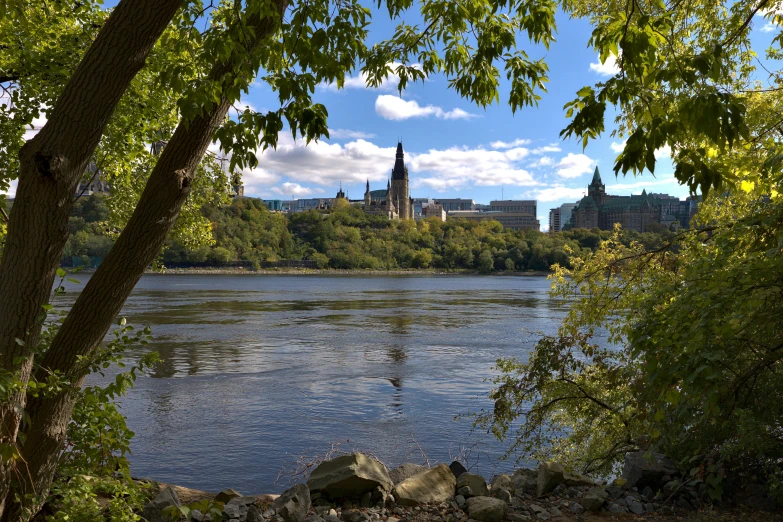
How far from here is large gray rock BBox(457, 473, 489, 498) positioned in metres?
7.33

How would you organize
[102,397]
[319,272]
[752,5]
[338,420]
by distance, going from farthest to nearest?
[319,272]
[338,420]
[752,5]
[102,397]

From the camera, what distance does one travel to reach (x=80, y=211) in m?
102

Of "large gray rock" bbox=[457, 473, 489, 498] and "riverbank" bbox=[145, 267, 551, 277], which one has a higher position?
"large gray rock" bbox=[457, 473, 489, 498]

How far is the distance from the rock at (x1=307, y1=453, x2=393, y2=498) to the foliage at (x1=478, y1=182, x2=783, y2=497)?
3.08 m

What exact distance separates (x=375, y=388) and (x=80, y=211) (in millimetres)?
97811

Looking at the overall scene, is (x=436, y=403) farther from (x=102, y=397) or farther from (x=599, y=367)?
(x=102, y=397)

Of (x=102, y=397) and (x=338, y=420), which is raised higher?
(x=102, y=397)

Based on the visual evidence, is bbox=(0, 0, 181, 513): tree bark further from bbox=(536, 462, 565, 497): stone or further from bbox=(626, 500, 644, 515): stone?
bbox=(626, 500, 644, 515): stone

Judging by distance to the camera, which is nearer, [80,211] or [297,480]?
[297,480]

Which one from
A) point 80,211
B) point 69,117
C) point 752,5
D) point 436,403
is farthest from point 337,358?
point 80,211

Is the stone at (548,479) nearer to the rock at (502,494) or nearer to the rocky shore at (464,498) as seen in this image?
the rocky shore at (464,498)

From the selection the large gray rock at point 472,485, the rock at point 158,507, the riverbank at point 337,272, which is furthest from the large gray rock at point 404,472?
the riverbank at point 337,272

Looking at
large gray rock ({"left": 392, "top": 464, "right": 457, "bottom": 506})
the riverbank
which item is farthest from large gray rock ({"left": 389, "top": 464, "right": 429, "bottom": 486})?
the riverbank

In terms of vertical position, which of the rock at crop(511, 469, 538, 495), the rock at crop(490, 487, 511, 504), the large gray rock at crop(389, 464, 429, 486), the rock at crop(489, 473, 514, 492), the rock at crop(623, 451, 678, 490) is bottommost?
the large gray rock at crop(389, 464, 429, 486)
